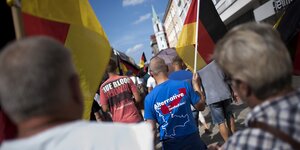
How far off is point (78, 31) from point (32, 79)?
1869 mm

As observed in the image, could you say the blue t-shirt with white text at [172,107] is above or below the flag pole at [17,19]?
below

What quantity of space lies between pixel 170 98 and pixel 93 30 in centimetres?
Result: 105

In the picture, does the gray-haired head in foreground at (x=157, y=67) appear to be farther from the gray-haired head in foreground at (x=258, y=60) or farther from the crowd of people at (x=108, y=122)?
the gray-haired head in foreground at (x=258, y=60)

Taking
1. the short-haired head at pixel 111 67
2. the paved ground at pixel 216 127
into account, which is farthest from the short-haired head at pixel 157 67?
the paved ground at pixel 216 127

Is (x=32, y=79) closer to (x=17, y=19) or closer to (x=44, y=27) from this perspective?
(x=17, y=19)

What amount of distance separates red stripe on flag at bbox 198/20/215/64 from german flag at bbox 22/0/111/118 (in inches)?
73.1

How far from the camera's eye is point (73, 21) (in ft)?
9.84

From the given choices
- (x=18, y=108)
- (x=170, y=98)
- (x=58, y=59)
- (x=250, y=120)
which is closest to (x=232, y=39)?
(x=250, y=120)

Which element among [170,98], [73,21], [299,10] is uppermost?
[73,21]

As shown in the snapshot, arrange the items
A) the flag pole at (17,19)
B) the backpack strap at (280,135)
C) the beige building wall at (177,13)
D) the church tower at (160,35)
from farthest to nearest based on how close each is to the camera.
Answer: the church tower at (160,35) < the beige building wall at (177,13) < the flag pole at (17,19) < the backpack strap at (280,135)

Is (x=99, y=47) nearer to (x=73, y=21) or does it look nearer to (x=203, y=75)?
(x=73, y=21)

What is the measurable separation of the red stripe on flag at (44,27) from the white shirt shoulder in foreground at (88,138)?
1485mm

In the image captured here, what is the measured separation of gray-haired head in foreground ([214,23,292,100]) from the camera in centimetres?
149

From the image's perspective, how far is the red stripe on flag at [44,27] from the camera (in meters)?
2.59
